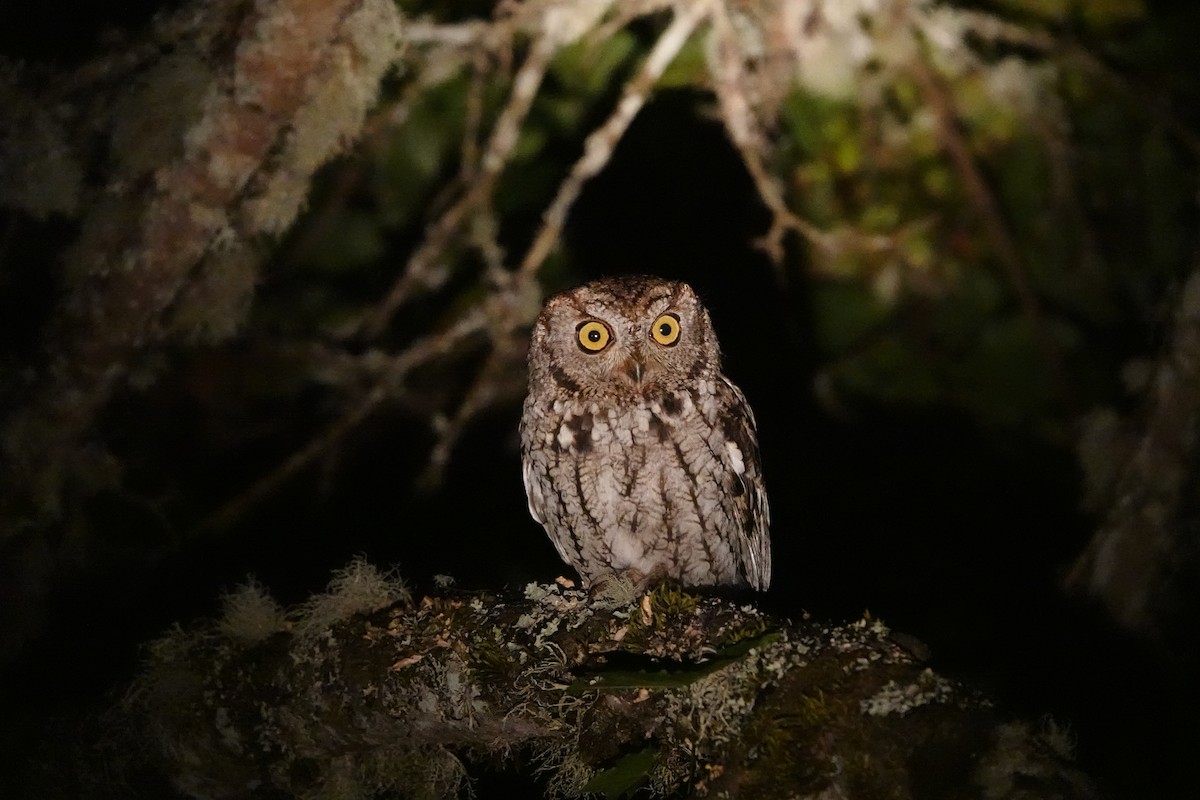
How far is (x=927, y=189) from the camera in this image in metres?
2.96

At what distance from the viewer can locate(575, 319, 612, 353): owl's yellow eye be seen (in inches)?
91.7

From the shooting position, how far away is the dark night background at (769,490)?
2.98 metres

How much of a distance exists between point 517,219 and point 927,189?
167cm

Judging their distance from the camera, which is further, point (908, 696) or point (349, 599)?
point (349, 599)

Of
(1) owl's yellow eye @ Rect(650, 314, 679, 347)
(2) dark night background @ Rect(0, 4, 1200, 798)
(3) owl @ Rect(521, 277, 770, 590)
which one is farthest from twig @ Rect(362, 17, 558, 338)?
(2) dark night background @ Rect(0, 4, 1200, 798)

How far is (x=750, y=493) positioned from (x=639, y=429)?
0.41 metres

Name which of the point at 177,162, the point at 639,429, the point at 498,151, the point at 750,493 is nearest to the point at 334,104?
the point at 177,162

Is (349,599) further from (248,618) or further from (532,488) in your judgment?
(532,488)

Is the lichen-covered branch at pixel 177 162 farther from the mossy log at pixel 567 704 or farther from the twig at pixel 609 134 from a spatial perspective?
the mossy log at pixel 567 704

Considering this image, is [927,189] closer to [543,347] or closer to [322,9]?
[543,347]

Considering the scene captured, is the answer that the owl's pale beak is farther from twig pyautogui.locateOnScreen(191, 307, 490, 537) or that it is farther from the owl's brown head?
twig pyautogui.locateOnScreen(191, 307, 490, 537)

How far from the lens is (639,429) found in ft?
7.72

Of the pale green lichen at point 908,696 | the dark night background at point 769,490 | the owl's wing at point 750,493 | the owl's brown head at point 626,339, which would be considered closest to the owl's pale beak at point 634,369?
the owl's brown head at point 626,339

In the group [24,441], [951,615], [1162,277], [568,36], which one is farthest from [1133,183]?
[24,441]
